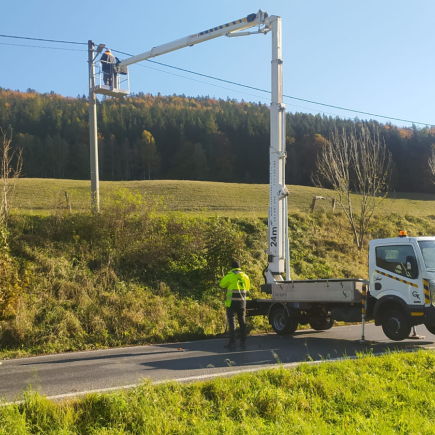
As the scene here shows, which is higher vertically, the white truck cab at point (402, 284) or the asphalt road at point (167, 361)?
the white truck cab at point (402, 284)

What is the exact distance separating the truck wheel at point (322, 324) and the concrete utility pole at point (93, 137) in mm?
A: 8203

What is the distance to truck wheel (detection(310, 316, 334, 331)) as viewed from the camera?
1245 centimetres

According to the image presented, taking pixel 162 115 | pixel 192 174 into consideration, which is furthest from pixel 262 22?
pixel 162 115

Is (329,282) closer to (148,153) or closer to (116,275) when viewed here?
(116,275)

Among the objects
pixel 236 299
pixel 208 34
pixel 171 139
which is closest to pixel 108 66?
pixel 208 34

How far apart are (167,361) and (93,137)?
31.1ft

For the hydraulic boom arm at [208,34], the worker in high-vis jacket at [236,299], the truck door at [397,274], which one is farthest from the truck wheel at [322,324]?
the hydraulic boom arm at [208,34]

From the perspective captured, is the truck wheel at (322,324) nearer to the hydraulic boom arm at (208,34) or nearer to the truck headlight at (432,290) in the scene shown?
the truck headlight at (432,290)

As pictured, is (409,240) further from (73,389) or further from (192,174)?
(192,174)

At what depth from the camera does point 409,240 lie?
1002 centimetres

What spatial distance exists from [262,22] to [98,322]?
8.95 m

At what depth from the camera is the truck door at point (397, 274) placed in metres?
9.69

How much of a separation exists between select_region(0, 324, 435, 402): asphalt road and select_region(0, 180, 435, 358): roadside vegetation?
1.26 m

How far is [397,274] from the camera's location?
10039 millimetres
